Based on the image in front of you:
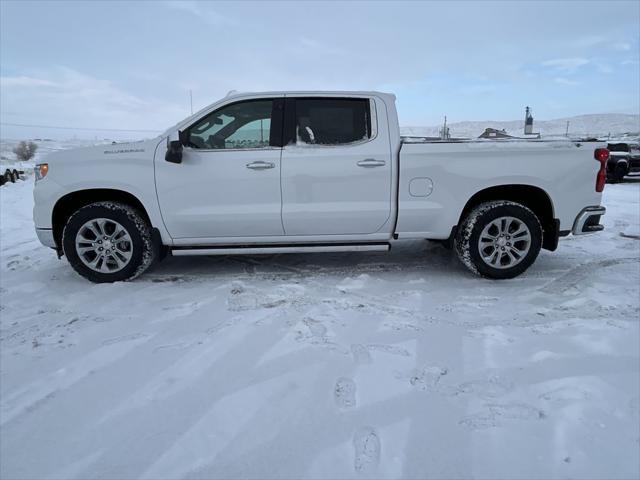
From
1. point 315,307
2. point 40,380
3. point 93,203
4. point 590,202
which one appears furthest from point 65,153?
point 590,202

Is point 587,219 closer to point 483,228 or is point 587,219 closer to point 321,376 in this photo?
point 483,228

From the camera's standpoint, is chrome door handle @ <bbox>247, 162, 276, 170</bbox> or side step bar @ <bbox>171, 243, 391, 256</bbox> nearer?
chrome door handle @ <bbox>247, 162, 276, 170</bbox>

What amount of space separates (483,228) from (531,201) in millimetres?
692

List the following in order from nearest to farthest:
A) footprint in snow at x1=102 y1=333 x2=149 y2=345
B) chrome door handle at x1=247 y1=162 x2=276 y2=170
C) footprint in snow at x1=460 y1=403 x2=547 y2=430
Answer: footprint in snow at x1=460 y1=403 x2=547 y2=430 → footprint in snow at x1=102 y1=333 x2=149 y2=345 → chrome door handle at x1=247 y1=162 x2=276 y2=170

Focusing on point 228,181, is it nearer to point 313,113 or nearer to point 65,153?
point 313,113

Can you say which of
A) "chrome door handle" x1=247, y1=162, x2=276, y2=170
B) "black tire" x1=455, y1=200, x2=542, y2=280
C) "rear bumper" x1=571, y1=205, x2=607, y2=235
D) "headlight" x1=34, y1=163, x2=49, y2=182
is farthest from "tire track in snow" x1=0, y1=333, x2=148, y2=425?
"rear bumper" x1=571, y1=205, x2=607, y2=235

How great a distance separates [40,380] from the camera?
247cm

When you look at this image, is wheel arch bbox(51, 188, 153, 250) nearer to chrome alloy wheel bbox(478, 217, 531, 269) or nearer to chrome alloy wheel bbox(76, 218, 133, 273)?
chrome alloy wheel bbox(76, 218, 133, 273)

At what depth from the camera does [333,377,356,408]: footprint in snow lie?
222cm

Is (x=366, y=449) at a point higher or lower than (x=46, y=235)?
lower

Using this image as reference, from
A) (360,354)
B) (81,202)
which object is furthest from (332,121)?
(81,202)

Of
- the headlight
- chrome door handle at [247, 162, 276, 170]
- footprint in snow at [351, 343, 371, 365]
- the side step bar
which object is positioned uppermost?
chrome door handle at [247, 162, 276, 170]

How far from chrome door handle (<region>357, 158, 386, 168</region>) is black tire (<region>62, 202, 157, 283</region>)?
7.17 feet

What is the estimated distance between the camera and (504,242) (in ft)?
13.6
